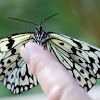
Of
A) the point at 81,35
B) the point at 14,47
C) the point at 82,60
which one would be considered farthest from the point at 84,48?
the point at 81,35

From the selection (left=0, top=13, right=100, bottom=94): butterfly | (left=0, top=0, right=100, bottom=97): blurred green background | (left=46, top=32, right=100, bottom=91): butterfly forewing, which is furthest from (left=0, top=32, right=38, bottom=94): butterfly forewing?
(left=0, top=0, right=100, bottom=97): blurred green background

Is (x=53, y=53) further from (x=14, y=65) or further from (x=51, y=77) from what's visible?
(x=51, y=77)

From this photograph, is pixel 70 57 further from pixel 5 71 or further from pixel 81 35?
pixel 81 35

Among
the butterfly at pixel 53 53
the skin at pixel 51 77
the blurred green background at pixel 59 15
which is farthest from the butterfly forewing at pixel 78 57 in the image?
the blurred green background at pixel 59 15

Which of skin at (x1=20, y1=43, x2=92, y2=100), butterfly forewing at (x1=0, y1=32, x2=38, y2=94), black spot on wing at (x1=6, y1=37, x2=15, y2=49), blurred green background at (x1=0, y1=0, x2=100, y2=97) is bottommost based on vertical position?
skin at (x1=20, y1=43, x2=92, y2=100)

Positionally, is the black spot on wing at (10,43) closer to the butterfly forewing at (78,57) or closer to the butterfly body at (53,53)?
the butterfly body at (53,53)

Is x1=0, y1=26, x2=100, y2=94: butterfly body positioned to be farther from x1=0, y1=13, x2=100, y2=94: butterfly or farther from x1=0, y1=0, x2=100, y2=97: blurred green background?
x1=0, y1=0, x2=100, y2=97: blurred green background
